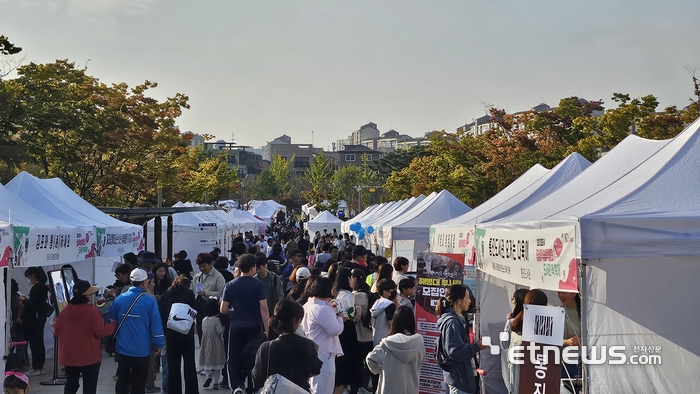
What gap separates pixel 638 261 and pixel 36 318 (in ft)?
29.9

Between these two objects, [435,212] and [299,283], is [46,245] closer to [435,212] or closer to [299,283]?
[299,283]

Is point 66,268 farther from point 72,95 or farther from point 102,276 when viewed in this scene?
point 72,95

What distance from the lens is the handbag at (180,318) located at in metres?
9.27

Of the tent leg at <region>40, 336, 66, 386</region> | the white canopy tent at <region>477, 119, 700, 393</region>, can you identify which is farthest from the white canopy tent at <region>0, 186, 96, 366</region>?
the white canopy tent at <region>477, 119, 700, 393</region>

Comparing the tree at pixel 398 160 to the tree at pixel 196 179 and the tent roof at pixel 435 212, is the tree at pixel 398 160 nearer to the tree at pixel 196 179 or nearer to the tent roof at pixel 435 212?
the tree at pixel 196 179

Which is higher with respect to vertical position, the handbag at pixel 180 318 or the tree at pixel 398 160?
the tree at pixel 398 160

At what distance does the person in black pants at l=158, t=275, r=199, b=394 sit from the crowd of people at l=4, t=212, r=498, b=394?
0.01 metres

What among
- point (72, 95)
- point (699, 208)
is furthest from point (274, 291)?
point (72, 95)

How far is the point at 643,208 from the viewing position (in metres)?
6.12

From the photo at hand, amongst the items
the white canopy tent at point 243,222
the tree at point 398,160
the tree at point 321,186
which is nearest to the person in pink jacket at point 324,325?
the white canopy tent at point 243,222

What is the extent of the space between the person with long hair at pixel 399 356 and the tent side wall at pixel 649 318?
5.23 ft

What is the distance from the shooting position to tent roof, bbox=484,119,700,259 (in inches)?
227

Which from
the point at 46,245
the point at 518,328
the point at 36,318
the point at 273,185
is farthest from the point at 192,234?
the point at 273,185

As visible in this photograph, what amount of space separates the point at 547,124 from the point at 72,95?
1781 centimetres
